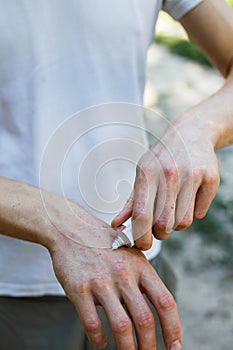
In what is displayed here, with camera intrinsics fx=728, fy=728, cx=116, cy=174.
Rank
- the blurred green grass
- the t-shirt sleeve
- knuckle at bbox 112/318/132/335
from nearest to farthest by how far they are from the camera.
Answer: knuckle at bbox 112/318/132/335 → the t-shirt sleeve → the blurred green grass

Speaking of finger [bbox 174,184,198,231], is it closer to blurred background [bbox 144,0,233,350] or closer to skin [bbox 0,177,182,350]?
skin [bbox 0,177,182,350]

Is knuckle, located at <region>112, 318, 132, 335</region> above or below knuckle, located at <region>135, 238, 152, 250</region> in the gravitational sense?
below

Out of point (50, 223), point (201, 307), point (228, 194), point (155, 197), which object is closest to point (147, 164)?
point (155, 197)

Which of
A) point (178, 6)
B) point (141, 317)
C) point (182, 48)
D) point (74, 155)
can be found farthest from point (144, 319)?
point (182, 48)

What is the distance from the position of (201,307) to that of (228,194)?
0.66 meters

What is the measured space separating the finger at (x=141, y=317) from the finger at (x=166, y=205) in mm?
99

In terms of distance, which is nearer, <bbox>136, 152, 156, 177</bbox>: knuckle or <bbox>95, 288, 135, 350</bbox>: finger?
<bbox>95, 288, 135, 350</bbox>: finger

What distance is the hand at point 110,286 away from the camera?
1.02 m

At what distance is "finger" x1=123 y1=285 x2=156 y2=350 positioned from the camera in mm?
1024

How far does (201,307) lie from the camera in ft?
8.13

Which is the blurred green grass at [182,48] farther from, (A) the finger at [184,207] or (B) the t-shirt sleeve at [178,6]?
(A) the finger at [184,207]

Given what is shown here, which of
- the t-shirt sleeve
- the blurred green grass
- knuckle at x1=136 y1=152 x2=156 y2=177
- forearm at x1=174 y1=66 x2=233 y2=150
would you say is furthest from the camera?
the blurred green grass

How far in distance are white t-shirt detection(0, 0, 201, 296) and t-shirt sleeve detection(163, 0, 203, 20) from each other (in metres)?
0.06

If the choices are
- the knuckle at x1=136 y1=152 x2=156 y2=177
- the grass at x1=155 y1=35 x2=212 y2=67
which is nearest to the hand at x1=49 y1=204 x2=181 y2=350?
the knuckle at x1=136 y1=152 x2=156 y2=177
